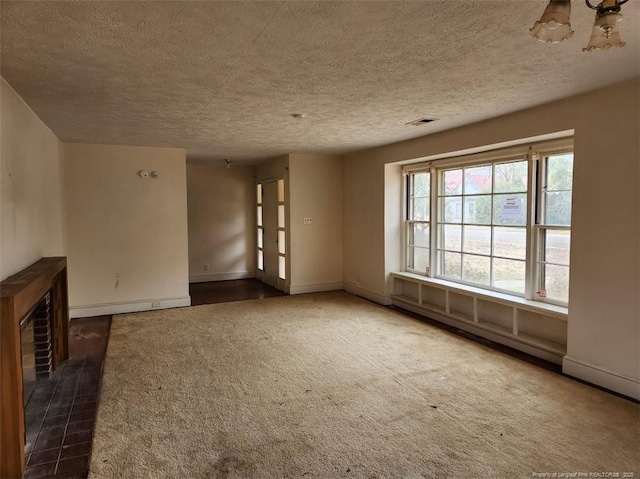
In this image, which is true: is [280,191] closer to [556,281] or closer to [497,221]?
[497,221]

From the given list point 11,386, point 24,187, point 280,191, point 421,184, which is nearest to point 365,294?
point 421,184

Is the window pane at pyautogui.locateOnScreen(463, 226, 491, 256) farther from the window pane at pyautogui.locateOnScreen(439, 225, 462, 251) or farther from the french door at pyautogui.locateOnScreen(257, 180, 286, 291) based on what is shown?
the french door at pyautogui.locateOnScreen(257, 180, 286, 291)

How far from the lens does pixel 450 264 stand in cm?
503

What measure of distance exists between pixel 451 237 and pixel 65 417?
4289 millimetres

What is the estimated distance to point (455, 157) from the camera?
4.73 m

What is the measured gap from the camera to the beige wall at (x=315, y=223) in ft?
20.9

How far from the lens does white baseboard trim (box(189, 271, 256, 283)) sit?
7.72 meters

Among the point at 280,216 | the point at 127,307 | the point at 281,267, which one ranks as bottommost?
the point at 127,307

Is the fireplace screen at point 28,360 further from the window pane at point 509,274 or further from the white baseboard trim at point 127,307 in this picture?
the window pane at point 509,274

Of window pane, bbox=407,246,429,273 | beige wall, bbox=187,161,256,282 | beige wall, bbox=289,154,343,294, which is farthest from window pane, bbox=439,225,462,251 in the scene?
beige wall, bbox=187,161,256,282

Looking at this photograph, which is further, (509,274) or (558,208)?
(509,274)

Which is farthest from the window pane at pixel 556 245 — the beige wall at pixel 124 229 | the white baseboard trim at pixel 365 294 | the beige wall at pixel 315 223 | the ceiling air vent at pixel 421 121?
the beige wall at pixel 124 229

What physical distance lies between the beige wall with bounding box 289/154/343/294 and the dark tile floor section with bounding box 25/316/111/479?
3157mm

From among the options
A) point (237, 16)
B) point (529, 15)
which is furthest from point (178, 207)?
point (529, 15)
